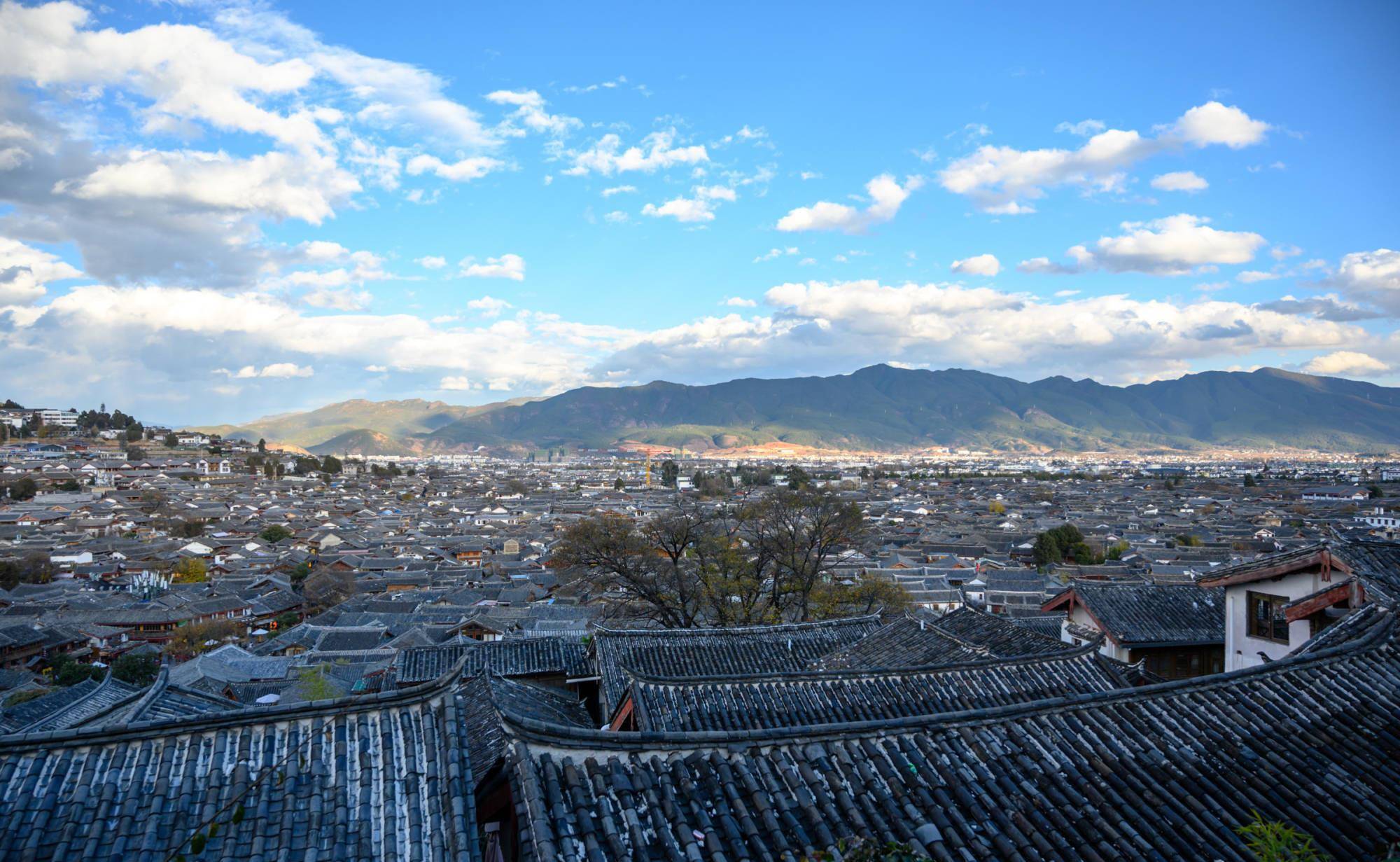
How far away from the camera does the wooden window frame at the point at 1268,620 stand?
9.43 metres

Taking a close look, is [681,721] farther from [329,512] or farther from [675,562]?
[329,512]

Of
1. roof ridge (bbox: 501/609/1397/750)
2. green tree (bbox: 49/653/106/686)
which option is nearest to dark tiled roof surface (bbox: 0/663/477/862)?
roof ridge (bbox: 501/609/1397/750)

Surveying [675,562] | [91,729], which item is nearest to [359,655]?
[675,562]

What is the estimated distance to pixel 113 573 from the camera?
44031 mm

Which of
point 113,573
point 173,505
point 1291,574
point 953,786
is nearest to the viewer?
point 953,786

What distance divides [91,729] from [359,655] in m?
23.8

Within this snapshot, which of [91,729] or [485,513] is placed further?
[485,513]

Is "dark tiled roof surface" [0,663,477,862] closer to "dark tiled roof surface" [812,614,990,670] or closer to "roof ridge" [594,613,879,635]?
"dark tiled roof surface" [812,614,990,670]

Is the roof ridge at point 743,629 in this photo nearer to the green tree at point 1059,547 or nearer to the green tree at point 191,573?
the green tree at point 1059,547

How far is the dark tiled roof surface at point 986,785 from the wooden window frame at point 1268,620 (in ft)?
15.3

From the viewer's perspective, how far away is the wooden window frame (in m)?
9.43

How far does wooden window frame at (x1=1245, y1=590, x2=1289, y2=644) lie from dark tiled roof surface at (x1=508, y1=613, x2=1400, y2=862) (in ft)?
15.3

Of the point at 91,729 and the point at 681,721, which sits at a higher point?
the point at 91,729

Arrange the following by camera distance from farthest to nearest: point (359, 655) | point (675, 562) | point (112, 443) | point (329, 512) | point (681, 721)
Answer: point (112, 443) < point (329, 512) < point (359, 655) < point (675, 562) < point (681, 721)
